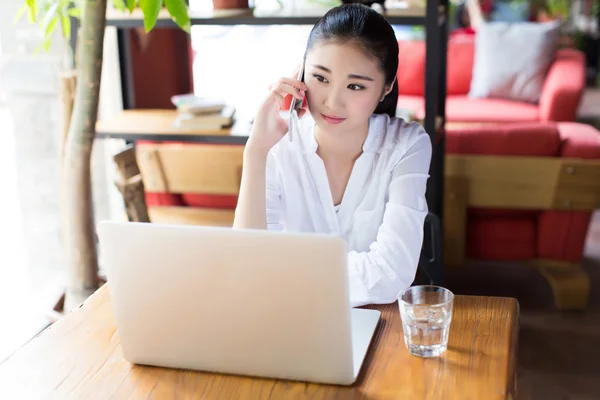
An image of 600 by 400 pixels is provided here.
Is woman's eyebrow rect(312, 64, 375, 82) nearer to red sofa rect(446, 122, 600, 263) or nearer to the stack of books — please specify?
the stack of books

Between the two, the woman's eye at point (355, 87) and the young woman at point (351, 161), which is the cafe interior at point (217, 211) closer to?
the young woman at point (351, 161)

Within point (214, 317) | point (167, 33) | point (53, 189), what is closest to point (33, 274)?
point (53, 189)

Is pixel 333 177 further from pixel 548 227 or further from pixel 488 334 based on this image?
pixel 548 227

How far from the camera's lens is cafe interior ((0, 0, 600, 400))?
109 cm

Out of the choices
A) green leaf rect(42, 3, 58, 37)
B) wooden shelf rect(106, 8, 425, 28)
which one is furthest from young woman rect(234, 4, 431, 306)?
green leaf rect(42, 3, 58, 37)

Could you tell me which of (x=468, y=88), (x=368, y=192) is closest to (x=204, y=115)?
(x=368, y=192)

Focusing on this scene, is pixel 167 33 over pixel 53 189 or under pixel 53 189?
over

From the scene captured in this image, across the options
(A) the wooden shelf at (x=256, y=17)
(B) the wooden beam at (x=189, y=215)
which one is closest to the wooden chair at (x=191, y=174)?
(B) the wooden beam at (x=189, y=215)

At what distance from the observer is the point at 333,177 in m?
1.77

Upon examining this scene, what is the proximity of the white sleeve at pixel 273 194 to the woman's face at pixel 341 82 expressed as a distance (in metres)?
0.23

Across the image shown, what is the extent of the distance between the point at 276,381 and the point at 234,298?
0.48 ft

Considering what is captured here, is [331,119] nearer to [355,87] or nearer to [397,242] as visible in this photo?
[355,87]

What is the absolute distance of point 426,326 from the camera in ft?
3.78

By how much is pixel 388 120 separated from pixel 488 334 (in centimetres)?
66
